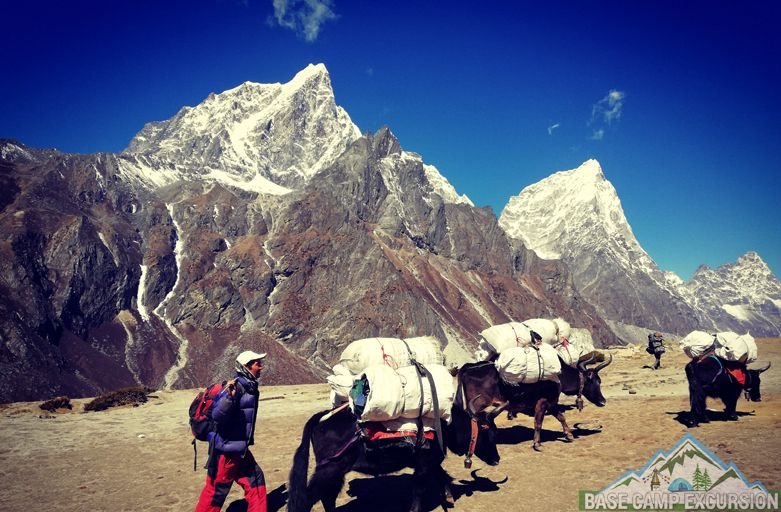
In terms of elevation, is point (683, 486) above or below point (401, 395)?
below

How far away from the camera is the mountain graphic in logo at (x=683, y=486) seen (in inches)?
320

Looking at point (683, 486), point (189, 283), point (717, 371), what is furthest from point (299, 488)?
point (189, 283)

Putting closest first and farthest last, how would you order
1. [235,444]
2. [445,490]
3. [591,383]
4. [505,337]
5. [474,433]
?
[235,444]
[445,490]
[474,433]
[505,337]
[591,383]

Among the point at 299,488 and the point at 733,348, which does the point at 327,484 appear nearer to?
the point at 299,488

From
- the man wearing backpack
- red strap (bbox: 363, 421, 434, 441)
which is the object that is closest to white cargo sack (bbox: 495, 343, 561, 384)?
red strap (bbox: 363, 421, 434, 441)

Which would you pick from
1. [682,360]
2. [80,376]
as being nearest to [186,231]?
[80,376]

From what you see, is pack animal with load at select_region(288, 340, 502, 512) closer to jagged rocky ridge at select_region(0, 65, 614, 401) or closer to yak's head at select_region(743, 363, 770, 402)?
yak's head at select_region(743, 363, 770, 402)

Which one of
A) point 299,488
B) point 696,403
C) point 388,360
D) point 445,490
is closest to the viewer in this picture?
point 299,488

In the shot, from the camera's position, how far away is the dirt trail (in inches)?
376

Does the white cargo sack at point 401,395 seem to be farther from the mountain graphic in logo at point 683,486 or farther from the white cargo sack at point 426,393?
the mountain graphic in logo at point 683,486

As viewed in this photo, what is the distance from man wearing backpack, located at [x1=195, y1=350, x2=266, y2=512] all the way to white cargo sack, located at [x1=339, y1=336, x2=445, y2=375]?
8.13ft

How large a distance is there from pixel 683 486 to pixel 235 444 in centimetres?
825

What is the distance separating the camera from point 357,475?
11.4 meters

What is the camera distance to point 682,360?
94.6 ft
